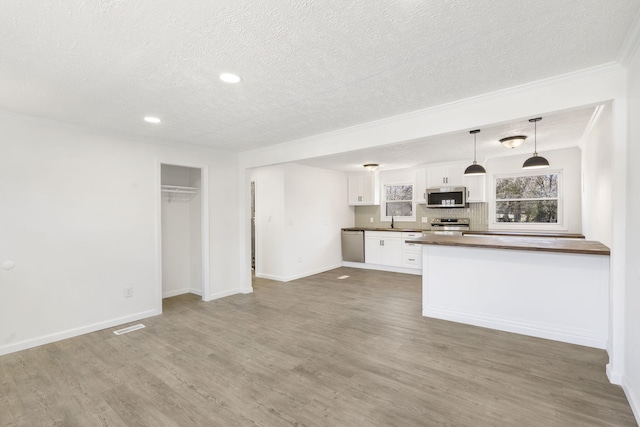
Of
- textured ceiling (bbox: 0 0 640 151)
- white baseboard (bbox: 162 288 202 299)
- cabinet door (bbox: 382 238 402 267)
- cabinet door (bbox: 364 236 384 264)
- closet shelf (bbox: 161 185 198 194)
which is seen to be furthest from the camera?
cabinet door (bbox: 364 236 384 264)

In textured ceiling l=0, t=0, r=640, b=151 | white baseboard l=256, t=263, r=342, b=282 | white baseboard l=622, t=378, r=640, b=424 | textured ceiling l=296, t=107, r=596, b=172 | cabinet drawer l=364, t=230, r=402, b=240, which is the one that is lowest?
white baseboard l=256, t=263, r=342, b=282

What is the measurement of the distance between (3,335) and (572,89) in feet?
19.2

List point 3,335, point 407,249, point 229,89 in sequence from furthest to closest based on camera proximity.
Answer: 1. point 407,249
2. point 3,335
3. point 229,89

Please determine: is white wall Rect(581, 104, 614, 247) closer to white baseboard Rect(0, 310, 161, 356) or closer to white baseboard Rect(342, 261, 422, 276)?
white baseboard Rect(342, 261, 422, 276)

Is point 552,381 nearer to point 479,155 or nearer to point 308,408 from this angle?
point 308,408

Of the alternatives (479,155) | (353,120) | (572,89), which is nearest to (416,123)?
(353,120)

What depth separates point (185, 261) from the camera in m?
5.45

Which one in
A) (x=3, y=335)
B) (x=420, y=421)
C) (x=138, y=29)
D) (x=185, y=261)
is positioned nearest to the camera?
(x=138, y=29)

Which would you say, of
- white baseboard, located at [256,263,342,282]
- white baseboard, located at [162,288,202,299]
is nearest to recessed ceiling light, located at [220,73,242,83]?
white baseboard, located at [162,288,202,299]

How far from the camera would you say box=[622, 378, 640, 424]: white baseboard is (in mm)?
1996

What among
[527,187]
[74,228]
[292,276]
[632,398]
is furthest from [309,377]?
[527,187]

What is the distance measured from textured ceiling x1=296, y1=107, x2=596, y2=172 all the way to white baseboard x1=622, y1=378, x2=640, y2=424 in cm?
234

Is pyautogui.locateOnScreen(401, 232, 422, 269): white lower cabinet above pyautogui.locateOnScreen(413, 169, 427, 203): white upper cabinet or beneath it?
beneath

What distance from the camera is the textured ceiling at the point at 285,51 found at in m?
1.67
